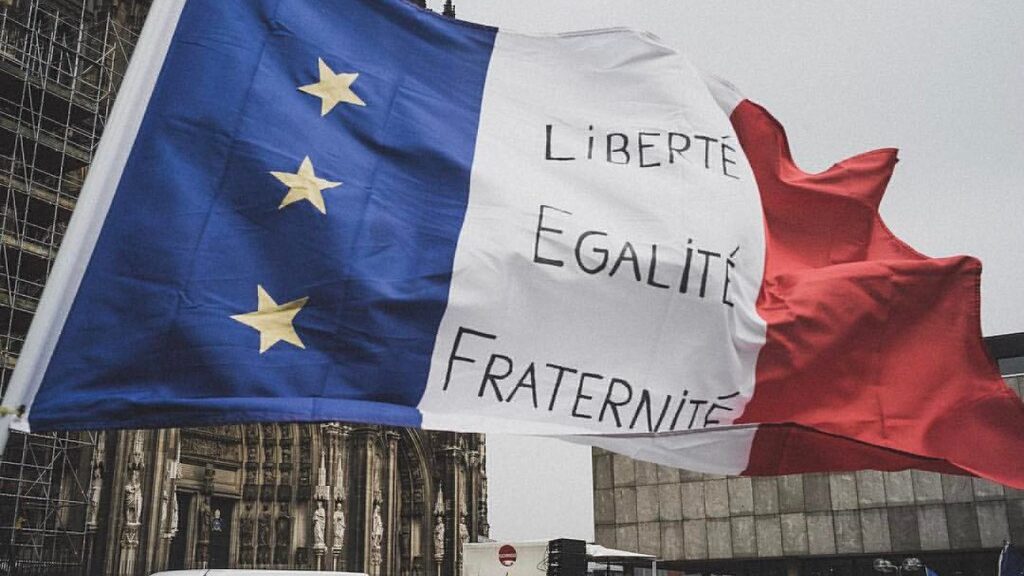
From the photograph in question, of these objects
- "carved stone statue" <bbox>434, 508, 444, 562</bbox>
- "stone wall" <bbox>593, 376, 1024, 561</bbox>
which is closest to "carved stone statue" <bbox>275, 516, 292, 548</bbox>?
"carved stone statue" <bbox>434, 508, 444, 562</bbox>

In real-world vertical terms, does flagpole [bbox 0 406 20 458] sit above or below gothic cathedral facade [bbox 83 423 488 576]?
below

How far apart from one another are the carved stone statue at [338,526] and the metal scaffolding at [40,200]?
35.3 ft

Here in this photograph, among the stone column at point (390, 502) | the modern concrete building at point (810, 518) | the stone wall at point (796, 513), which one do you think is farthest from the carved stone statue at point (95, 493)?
the stone wall at point (796, 513)

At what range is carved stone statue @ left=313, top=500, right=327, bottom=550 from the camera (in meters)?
38.5

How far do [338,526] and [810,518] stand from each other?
80.1 feet

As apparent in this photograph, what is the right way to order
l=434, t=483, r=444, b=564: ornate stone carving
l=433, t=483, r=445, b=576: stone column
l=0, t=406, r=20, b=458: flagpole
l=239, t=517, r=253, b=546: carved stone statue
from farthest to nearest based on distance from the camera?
l=434, t=483, r=444, b=564: ornate stone carving < l=433, t=483, r=445, b=576: stone column < l=239, t=517, r=253, b=546: carved stone statue < l=0, t=406, r=20, b=458: flagpole

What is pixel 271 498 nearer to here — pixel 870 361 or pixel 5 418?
pixel 870 361

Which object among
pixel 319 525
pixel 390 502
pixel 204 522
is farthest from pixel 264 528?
pixel 390 502

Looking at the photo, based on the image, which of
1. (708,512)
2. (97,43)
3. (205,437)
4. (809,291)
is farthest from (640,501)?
(809,291)

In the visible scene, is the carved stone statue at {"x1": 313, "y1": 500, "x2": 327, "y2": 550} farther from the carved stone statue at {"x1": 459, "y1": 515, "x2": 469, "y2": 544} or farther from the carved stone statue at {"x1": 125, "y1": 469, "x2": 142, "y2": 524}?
the carved stone statue at {"x1": 459, "y1": 515, "x2": 469, "y2": 544}

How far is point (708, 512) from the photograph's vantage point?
54438 millimetres

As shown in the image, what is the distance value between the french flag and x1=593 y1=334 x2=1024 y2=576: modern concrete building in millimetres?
Result: 44963

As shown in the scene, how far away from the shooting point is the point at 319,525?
38.8 m

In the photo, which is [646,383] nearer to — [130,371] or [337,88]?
[337,88]
